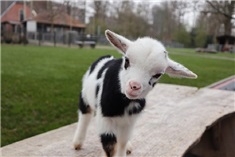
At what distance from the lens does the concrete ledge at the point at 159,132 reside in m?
2.53

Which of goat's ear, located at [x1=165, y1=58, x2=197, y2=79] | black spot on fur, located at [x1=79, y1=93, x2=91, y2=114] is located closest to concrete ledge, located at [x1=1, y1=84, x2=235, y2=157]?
black spot on fur, located at [x1=79, y1=93, x2=91, y2=114]

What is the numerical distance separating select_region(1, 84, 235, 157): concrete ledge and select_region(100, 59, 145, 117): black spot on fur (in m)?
0.70

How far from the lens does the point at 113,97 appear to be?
1.88m

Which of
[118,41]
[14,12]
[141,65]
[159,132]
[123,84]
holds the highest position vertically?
[14,12]

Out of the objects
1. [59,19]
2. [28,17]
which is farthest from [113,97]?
[28,17]

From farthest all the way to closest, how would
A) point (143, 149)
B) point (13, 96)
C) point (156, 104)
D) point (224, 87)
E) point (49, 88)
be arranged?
point (224, 87) → point (49, 88) → point (13, 96) → point (156, 104) → point (143, 149)

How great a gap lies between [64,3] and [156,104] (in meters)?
22.6

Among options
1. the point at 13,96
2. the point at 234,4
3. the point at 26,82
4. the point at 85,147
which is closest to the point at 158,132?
the point at 85,147

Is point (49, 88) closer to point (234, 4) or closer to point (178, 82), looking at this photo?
point (178, 82)

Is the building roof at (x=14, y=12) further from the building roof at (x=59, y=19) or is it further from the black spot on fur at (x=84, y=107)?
the black spot on fur at (x=84, y=107)

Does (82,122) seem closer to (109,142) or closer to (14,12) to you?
(109,142)

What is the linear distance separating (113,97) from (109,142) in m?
0.34

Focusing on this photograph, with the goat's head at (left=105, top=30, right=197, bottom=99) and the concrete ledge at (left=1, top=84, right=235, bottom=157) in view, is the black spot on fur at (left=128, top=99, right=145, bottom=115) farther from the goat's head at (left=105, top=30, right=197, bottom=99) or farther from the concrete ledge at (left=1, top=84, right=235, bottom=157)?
the concrete ledge at (left=1, top=84, right=235, bottom=157)

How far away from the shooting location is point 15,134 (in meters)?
3.68
